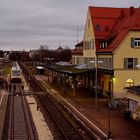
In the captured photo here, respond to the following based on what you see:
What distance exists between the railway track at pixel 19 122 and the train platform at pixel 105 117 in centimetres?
520

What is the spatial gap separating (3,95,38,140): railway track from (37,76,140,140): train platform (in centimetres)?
520

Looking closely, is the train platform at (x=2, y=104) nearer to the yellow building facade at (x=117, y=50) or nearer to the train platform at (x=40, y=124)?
the train platform at (x=40, y=124)

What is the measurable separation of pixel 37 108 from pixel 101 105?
7.05 metres

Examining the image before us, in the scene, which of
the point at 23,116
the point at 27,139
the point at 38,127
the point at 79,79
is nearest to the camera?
the point at 27,139

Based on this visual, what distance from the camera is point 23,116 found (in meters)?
38.1

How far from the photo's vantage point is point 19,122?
34.7 m

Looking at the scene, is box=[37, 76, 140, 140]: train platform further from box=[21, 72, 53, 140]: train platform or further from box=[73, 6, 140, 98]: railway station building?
box=[21, 72, 53, 140]: train platform

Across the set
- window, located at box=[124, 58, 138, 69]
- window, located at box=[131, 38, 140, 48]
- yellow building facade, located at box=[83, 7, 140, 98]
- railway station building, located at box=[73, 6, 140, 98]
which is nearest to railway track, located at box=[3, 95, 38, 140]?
railway station building, located at box=[73, 6, 140, 98]

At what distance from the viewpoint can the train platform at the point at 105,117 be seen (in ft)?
96.1

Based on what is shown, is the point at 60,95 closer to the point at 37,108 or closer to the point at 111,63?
the point at 111,63

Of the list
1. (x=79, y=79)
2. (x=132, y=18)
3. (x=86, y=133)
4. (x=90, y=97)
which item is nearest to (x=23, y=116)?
(x=86, y=133)

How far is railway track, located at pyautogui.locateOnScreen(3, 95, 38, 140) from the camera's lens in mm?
28797

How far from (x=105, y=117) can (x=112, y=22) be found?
91.1ft

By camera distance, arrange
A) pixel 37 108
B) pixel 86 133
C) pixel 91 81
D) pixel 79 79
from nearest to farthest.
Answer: pixel 86 133
pixel 37 108
pixel 91 81
pixel 79 79
